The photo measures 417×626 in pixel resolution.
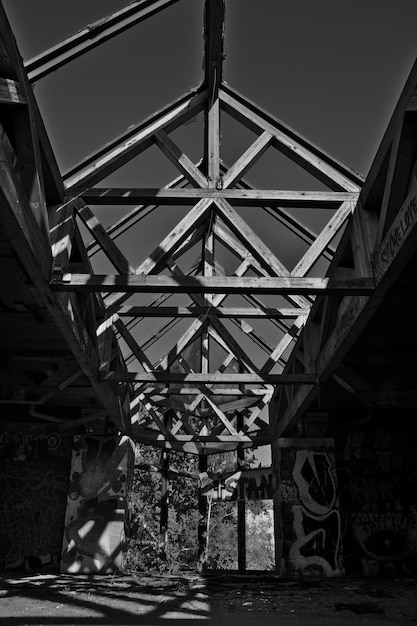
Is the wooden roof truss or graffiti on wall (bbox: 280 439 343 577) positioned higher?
the wooden roof truss

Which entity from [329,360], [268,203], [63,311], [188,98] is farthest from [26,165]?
[329,360]

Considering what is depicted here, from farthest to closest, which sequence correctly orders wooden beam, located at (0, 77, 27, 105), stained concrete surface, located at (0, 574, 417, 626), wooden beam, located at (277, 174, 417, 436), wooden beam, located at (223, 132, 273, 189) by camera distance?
wooden beam, located at (223, 132, 273, 189), stained concrete surface, located at (0, 574, 417, 626), wooden beam, located at (277, 174, 417, 436), wooden beam, located at (0, 77, 27, 105)

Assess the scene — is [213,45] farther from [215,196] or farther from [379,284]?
[379,284]

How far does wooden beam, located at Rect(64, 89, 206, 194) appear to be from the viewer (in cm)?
651

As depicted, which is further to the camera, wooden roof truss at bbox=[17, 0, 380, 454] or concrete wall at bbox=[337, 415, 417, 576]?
concrete wall at bbox=[337, 415, 417, 576]

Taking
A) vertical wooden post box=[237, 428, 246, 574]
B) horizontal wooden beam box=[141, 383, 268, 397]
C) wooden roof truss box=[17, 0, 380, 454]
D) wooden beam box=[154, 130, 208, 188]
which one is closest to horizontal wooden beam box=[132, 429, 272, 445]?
horizontal wooden beam box=[141, 383, 268, 397]

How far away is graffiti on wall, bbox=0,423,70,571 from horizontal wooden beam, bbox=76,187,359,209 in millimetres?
8448

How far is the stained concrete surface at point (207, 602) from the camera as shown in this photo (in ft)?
19.3

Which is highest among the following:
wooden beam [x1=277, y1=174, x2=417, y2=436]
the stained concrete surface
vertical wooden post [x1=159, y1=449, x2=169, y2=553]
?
wooden beam [x1=277, y1=174, x2=417, y2=436]

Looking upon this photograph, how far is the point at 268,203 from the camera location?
6543 millimetres

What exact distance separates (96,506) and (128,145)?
9085 millimetres

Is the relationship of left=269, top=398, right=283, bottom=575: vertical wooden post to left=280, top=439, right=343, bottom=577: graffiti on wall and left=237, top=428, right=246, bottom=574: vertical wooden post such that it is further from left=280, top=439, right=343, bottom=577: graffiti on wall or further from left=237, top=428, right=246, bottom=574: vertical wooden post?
left=237, top=428, right=246, bottom=574: vertical wooden post

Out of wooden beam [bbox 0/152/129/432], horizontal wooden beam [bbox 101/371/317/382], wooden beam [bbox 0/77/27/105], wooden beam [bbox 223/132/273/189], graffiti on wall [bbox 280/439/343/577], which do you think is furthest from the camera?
graffiti on wall [bbox 280/439/343/577]

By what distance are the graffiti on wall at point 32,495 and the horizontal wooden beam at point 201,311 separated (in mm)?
5001
